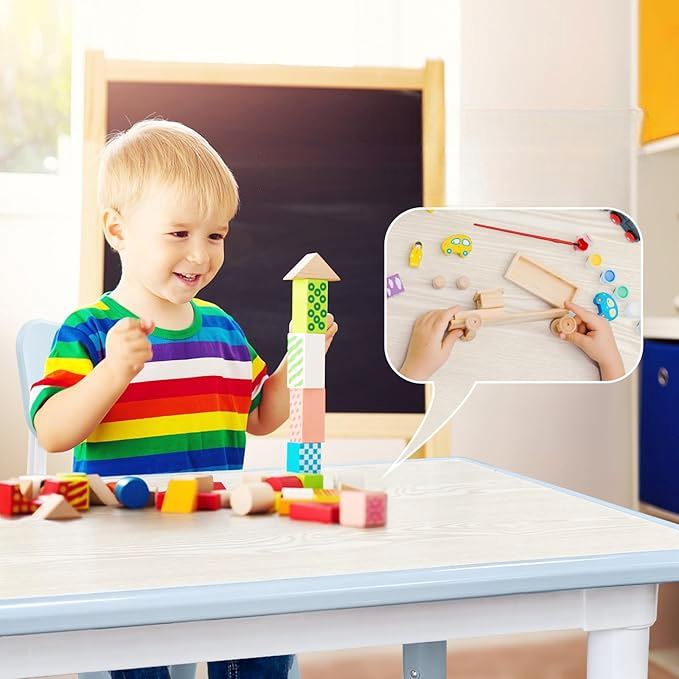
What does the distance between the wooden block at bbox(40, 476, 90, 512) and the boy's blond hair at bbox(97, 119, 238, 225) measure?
1.22 ft

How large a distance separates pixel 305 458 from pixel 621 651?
0.34 m

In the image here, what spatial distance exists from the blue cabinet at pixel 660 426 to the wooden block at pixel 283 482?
1.30 meters

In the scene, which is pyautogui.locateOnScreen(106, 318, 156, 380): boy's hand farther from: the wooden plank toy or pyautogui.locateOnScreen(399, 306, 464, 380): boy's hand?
pyautogui.locateOnScreen(399, 306, 464, 380): boy's hand

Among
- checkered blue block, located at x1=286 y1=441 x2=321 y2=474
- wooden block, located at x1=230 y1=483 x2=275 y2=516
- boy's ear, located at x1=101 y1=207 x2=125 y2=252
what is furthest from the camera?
boy's ear, located at x1=101 y1=207 x2=125 y2=252

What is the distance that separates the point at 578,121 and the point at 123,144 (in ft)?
4.79

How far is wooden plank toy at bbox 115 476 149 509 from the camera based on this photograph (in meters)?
0.86

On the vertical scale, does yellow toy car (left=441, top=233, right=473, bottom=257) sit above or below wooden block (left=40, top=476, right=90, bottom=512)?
above

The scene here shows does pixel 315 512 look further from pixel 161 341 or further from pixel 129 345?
pixel 161 341

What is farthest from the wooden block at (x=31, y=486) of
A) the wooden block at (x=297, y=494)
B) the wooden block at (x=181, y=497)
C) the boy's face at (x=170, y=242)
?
the boy's face at (x=170, y=242)

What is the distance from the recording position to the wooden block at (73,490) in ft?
2.78

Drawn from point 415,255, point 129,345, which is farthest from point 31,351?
point 415,255

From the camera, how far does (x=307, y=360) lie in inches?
36.9

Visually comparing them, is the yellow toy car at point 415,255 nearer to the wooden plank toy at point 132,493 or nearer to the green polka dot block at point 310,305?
the green polka dot block at point 310,305

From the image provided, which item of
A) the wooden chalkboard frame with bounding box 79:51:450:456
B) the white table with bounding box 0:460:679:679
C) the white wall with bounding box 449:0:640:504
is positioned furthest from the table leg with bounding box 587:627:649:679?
the white wall with bounding box 449:0:640:504
